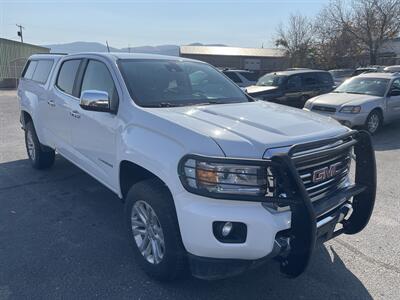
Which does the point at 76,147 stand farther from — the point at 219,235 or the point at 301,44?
the point at 301,44

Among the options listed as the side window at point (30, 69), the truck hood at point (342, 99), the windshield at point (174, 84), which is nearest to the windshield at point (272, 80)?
the truck hood at point (342, 99)

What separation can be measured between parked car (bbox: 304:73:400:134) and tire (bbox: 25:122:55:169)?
252 inches

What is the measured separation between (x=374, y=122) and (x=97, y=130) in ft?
25.4

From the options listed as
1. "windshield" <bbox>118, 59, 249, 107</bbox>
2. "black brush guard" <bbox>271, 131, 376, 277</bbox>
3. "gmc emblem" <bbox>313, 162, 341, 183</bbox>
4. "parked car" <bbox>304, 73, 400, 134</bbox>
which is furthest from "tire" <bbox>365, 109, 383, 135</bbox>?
"gmc emblem" <bbox>313, 162, 341, 183</bbox>

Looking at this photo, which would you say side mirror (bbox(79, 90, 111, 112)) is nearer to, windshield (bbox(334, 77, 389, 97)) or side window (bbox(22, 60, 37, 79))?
side window (bbox(22, 60, 37, 79))

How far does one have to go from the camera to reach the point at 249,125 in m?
2.91

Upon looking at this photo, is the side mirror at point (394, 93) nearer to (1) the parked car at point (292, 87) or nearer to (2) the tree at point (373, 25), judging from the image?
(1) the parked car at point (292, 87)

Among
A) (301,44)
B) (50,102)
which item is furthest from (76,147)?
(301,44)

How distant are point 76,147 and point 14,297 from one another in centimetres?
197

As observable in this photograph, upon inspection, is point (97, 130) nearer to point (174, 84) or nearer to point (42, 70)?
point (174, 84)

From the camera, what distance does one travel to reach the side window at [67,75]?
4691mm

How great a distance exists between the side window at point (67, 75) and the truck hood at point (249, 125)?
6.22 feet

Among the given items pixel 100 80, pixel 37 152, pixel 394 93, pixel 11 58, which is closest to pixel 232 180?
pixel 100 80

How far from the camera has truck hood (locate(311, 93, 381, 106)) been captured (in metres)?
9.16
